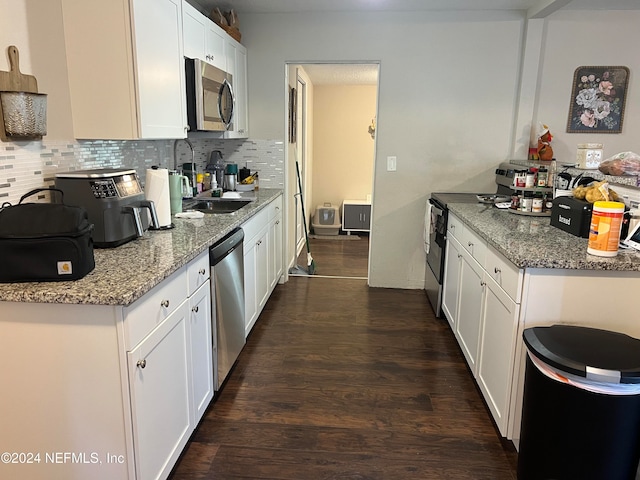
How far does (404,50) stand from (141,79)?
2.48 metres

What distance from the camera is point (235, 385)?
2.59m

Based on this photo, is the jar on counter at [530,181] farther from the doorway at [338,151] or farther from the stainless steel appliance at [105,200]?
the doorway at [338,151]

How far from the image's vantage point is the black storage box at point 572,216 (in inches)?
86.3

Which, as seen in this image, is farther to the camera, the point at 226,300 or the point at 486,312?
the point at 226,300

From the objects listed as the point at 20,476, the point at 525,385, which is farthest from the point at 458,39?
the point at 20,476

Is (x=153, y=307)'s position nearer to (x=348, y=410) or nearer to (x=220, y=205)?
(x=348, y=410)

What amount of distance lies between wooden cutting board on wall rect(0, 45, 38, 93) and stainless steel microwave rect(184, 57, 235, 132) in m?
1.05

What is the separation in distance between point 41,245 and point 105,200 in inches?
17.6

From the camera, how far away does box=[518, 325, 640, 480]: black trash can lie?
154cm

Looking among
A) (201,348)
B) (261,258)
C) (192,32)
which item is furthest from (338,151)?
(201,348)

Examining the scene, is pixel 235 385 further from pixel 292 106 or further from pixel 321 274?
pixel 292 106

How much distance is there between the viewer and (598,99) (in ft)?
12.4

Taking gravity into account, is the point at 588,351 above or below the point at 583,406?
above

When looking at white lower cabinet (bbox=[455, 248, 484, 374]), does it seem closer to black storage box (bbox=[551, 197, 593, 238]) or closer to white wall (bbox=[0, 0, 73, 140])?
black storage box (bbox=[551, 197, 593, 238])
